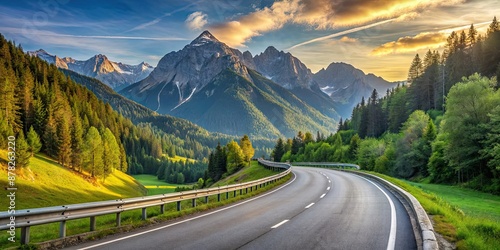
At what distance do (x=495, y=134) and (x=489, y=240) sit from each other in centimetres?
3151

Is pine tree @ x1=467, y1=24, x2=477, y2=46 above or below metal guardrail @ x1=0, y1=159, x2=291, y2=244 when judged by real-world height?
A: above

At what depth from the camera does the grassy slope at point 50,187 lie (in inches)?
2055

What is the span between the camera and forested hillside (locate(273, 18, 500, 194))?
3953cm

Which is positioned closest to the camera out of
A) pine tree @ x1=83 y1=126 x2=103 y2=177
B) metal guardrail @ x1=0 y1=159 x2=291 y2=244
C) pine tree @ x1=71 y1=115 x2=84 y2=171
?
metal guardrail @ x1=0 y1=159 x2=291 y2=244

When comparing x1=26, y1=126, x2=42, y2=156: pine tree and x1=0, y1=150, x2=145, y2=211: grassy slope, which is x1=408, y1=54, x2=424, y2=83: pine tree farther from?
x1=26, y1=126, x2=42, y2=156: pine tree

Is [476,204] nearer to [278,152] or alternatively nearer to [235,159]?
[235,159]

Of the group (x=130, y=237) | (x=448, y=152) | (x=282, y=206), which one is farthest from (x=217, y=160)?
(x=130, y=237)

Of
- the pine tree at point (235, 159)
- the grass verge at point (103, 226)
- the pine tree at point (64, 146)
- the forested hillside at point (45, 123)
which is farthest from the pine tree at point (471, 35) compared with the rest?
the pine tree at point (64, 146)

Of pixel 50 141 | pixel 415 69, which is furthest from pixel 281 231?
pixel 415 69

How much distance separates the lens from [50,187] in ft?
201

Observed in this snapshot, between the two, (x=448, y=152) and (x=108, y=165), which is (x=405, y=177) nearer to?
(x=448, y=152)

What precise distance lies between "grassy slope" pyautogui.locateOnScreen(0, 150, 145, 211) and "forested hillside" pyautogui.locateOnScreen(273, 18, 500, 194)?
178 ft

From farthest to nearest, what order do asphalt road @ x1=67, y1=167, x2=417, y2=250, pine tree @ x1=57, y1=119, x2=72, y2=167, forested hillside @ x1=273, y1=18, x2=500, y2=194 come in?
1. pine tree @ x1=57, y1=119, x2=72, y2=167
2. forested hillside @ x1=273, y1=18, x2=500, y2=194
3. asphalt road @ x1=67, y1=167, x2=417, y2=250

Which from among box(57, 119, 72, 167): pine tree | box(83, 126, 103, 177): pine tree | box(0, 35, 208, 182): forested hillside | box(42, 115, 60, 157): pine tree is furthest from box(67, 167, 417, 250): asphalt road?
box(42, 115, 60, 157): pine tree
